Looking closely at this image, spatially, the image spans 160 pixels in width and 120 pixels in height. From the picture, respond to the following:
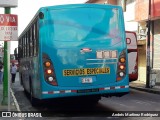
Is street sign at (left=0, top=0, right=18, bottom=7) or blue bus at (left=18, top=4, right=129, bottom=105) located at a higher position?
street sign at (left=0, top=0, right=18, bottom=7)

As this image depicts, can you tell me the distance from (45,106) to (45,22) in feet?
14.7

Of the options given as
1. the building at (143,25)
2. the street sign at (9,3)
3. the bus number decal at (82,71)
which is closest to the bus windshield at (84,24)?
the bus number decal at (82,71)

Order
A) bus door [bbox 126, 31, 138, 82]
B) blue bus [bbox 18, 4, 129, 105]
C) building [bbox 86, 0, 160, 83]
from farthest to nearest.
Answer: building [bbox 86, 0, 160, 83]
bus door [bbox 126, 31, 138, 82]
blue bus [bbox 18, 4, 129, 105]

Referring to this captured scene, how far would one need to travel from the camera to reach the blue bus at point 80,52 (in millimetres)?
11461

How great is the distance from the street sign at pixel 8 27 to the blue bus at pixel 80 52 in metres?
0.95

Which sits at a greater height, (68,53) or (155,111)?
(68,53)

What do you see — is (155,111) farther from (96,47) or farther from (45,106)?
(45,106)

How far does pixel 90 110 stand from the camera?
1329 cm

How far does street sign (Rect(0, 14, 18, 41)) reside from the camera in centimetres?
1070

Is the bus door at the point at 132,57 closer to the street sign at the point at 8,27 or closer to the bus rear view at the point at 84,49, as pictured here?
the bus rear view at the point at 84,49

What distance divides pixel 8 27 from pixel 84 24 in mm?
2231

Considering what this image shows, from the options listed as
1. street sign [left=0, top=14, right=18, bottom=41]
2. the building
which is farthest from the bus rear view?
the building

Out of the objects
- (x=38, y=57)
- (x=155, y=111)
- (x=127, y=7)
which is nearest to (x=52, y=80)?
(x=38, y=57)

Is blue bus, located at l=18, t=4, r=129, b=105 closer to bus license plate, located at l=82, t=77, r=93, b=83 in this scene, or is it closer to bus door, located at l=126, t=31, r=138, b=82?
bus license plate, located at l=82, t=77, r=93, b=83
